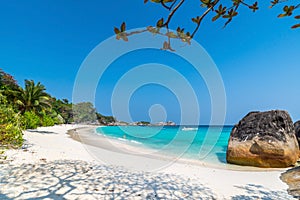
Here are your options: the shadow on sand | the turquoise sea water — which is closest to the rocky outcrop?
the turquoise sea water

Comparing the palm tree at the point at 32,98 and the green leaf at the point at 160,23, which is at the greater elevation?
the palm tree at the point at 32,98

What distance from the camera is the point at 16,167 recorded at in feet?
13.4

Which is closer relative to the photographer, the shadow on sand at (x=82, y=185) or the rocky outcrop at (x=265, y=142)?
the shadow on sand at (x=82, y=185)

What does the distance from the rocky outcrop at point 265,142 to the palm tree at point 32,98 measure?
14499 mm

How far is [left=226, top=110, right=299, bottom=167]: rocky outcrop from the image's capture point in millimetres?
6848

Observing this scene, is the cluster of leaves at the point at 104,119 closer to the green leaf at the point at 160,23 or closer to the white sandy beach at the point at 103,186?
the white sandy beach at the point at 103,186

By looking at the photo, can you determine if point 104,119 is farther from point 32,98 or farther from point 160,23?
point 160,23

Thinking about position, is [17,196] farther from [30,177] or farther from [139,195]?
[139,195]

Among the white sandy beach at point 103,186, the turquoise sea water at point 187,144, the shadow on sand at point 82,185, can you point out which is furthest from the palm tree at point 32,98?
the shadow on sand at point 82,185

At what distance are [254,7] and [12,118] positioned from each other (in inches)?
223

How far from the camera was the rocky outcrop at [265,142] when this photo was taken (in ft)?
22.5

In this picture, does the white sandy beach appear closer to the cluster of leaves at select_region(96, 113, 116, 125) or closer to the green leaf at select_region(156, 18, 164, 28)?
the green leaf at select_region(156, 18, 164, 28)

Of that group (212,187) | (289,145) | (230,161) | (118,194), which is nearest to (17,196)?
(118,194)

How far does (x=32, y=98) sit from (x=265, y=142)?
52.8ft
